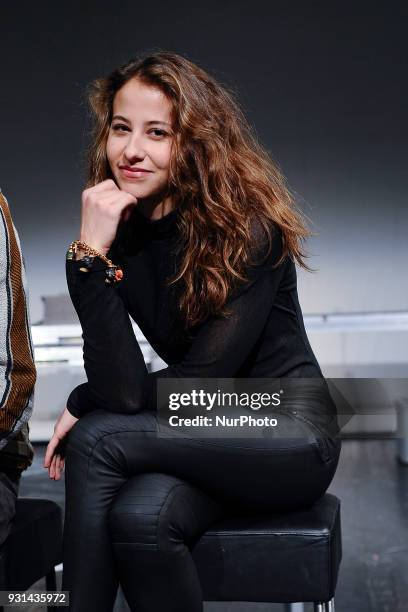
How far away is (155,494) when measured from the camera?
3.99 feet

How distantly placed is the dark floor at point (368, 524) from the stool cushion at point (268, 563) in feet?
2.05

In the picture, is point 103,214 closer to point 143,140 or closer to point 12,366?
point 143,140

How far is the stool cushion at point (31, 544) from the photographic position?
1281 millimetres

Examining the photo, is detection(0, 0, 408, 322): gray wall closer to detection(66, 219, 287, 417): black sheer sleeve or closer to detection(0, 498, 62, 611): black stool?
detection(66, 219, 287, 417): black sheer sleeve

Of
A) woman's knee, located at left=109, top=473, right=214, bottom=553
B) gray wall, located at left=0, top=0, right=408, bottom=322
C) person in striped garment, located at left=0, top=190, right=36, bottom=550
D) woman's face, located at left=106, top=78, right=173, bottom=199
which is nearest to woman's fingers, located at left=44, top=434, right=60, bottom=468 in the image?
person in striped garment, located at left=0, top=190, right=36, bottom=550

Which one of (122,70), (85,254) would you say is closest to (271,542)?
(85,254)

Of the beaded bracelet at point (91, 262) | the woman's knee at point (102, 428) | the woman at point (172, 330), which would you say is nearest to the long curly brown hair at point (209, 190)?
the woman at point (172, 330)

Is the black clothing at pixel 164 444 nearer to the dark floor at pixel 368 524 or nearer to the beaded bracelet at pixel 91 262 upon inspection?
the beaded bracelet at pixel 91 262

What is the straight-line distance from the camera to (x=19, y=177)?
16.9 ft

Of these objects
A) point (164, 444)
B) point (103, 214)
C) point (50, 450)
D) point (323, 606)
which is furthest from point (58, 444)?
point (323, 606)

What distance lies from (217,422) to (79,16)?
169 inches

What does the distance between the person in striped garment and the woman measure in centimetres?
10

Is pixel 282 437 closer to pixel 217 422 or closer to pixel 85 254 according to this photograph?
pixel 217 422

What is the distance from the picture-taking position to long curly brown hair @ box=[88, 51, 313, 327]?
142 cm
